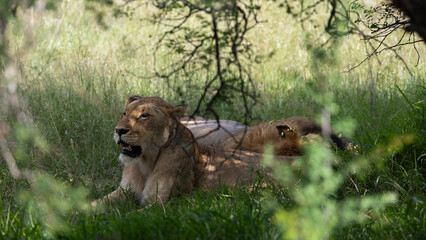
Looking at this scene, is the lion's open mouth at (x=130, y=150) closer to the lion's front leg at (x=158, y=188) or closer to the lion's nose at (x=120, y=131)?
the lion's nose at (x=120, y=131)

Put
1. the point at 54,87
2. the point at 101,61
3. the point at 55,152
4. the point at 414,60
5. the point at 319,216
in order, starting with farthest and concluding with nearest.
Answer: the point at 101,61
the point at 414,60
the point at 54,87
the point at 55,152
the point at 319,216

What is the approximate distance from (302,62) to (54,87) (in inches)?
159

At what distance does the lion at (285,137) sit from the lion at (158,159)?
417 millimetres

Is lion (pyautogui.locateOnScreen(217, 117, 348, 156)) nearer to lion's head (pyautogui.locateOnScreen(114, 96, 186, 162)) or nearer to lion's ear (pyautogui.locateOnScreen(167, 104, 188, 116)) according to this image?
lion's ear (pyautogui.locateOnScreen(167, 104, 188, 116))

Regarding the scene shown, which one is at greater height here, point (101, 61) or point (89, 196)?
point (101, 61)

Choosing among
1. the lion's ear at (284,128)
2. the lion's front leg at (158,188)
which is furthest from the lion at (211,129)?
the lion's front leg at (158,188)

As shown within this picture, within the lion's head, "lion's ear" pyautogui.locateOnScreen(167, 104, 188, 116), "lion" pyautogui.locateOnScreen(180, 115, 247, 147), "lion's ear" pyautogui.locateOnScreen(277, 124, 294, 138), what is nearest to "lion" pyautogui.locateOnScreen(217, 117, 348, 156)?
"lion's ear" pyautogui.locateOnScreen(277, 124, 294, 138)

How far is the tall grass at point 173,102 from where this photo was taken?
10.5 ft

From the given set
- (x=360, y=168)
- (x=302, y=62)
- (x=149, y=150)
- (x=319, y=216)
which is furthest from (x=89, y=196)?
(x=302, y=62)

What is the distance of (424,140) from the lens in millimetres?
4504

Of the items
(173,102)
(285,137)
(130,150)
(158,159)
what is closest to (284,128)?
(285,137)

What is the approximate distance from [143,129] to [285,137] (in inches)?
58.1

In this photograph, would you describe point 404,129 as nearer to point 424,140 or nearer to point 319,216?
point 424,140

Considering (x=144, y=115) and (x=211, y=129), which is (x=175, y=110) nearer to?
(x=144, y=115)
